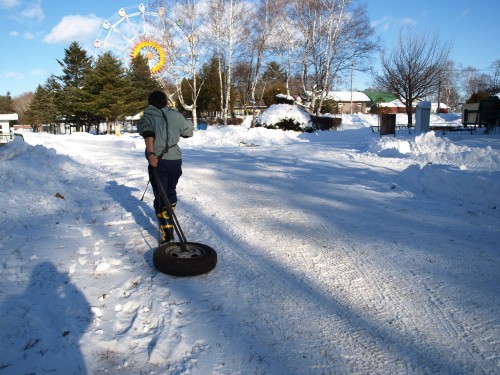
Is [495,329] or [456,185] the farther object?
[456,185]

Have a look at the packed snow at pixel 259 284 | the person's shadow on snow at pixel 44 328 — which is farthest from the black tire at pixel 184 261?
the person's shadow on snow at pixel 44 328

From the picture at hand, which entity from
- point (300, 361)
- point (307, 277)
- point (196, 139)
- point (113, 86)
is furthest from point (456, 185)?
point (113, 86)

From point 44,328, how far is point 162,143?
2.38 metres

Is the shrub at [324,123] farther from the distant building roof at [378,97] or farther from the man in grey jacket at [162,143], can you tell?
the distant building roof at [378,97]

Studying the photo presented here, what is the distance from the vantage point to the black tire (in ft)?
11.9

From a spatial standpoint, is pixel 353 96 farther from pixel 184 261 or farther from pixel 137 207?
pixel 184 261

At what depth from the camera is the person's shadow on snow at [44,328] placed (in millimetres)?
2393

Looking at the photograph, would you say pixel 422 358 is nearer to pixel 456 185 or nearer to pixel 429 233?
pixel 429 233

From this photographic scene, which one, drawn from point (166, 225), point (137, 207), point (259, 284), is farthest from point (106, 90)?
point (259, 284)

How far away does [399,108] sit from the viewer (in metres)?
73.2

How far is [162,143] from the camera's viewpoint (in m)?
4.42

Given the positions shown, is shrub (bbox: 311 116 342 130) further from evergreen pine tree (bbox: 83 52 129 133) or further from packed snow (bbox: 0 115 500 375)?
packed snow (bbox: 0 115 500 375)

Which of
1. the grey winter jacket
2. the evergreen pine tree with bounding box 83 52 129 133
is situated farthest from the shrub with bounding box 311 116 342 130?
the grey winter jacket

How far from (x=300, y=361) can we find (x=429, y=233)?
3.31m
